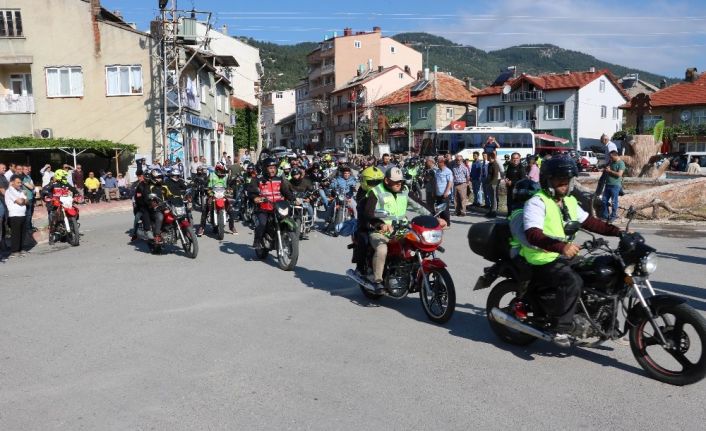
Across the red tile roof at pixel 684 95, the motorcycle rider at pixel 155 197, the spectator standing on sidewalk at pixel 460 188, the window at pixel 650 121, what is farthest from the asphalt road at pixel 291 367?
the window at pixel 650 121

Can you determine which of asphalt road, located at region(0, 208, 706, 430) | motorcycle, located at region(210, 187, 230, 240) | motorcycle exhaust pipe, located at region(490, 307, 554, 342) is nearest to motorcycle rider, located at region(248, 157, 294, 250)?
asphalt road, located at region(0, 208, 706, 430)

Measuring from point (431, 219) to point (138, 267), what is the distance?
19.2 ft

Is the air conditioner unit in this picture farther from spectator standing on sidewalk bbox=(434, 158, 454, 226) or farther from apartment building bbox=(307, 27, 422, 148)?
apartment building bbox=(307, 27, 422, 148)

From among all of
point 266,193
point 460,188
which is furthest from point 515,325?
point 460,188

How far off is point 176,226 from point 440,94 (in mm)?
61379

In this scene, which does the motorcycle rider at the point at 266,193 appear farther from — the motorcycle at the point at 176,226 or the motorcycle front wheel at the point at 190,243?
the motorcycle at the point at 176,226

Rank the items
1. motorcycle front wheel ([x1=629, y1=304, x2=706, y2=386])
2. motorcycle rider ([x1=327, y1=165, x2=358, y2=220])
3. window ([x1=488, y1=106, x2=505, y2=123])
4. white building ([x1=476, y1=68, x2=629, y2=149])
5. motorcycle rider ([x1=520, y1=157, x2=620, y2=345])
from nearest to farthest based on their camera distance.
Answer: motorcycle front wheel ([x1=629, y1=304, x2=706, y2=386]) < motorcycle rider ([x1=520, y1=157, x2=620, y2=345]) < motorcycle rider ([x1=327, y1=165, x2=358, y2=220]) < white building ([x1=476, y1=68, x2=629, y2=149]) < window ([x1=488, y1=106, x2=505, y2=123])

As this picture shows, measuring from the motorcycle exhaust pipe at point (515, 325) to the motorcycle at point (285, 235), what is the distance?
15.4 feet

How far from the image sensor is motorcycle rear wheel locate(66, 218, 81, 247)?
13.4m

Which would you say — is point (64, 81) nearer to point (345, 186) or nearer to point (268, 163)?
point (345, 186)

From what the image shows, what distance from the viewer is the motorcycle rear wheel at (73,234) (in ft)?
43.9

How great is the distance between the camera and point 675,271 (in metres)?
9.02

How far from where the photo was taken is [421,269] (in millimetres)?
6582

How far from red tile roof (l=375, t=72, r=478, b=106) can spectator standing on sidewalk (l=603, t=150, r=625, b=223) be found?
183ft
